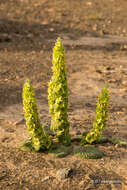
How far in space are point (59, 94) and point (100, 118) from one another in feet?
2.03

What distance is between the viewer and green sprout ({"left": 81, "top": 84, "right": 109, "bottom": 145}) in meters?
4.17

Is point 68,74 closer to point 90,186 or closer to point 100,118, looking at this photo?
point 100,118

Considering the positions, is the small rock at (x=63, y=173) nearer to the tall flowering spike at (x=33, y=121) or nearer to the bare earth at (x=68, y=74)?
the bare earth at (x=68, y=74)

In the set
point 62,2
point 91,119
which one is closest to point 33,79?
point 91,119

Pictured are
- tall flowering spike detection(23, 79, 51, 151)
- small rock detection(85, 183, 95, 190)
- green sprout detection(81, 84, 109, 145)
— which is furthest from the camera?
green sprout detection(81, 84, 109, 145)

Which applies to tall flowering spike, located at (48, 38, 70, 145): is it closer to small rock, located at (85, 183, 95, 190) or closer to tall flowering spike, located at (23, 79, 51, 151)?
tall flowering spike, located at (23, 79, 51, 151)

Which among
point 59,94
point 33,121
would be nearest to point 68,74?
point 59,94

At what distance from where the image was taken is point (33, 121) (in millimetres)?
4117

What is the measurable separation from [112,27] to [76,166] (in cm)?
889

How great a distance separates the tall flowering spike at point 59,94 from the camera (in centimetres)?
406

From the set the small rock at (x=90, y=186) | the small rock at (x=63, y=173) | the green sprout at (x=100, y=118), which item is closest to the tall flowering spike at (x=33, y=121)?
the small rock at (x=63, y=173)

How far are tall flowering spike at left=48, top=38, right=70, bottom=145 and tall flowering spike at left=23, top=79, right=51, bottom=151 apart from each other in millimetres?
256

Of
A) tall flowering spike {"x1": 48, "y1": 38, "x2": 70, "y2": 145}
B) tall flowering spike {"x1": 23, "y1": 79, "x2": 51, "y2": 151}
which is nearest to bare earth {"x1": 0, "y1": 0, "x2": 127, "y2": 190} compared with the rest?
tall flowering spike {"x1": 23, "y1": 79, "x2": 51, "y2": 151}

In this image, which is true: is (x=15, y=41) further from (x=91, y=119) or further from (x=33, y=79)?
(x=91, y=119)
